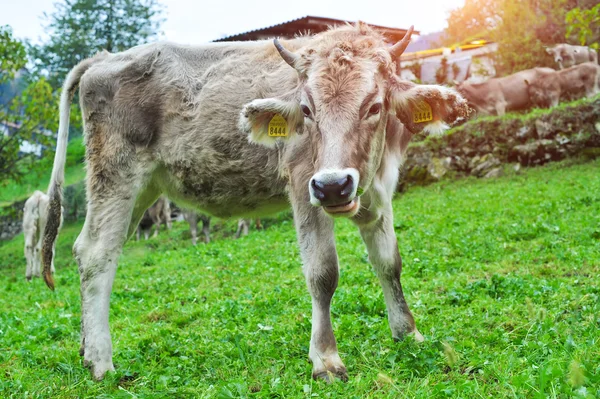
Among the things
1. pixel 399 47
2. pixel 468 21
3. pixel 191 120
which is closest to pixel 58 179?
pixel 191 120

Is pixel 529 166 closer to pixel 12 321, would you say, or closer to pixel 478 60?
pixel 478 60

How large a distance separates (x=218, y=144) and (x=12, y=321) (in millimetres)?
4064

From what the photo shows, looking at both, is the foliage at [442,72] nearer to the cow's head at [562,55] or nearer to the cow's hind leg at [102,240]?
the cow's head at [562,55]

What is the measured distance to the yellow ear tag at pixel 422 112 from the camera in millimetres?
4531

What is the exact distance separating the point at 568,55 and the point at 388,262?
67.0ft

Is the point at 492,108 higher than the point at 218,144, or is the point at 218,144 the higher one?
the point at 218,144

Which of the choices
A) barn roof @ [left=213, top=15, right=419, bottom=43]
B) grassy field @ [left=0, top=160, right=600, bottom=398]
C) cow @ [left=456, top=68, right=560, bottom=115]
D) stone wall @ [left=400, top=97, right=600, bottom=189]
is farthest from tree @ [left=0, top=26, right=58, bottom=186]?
cow @ [left=456, top=68, right=560, bottom=115]

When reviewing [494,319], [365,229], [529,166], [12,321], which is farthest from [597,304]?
[529,166]

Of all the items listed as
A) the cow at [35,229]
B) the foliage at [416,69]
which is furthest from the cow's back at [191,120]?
the foliage at [416,69]

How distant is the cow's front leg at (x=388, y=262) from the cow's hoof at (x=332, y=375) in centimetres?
80

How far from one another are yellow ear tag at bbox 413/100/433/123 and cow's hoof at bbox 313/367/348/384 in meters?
1.96

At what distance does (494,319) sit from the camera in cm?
504

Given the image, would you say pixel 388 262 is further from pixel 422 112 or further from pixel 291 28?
pixel 291 28

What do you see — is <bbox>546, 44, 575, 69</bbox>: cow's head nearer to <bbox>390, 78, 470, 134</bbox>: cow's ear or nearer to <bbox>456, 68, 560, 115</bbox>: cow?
<bbox>456, 68, 560, 115</bbox>: cow
